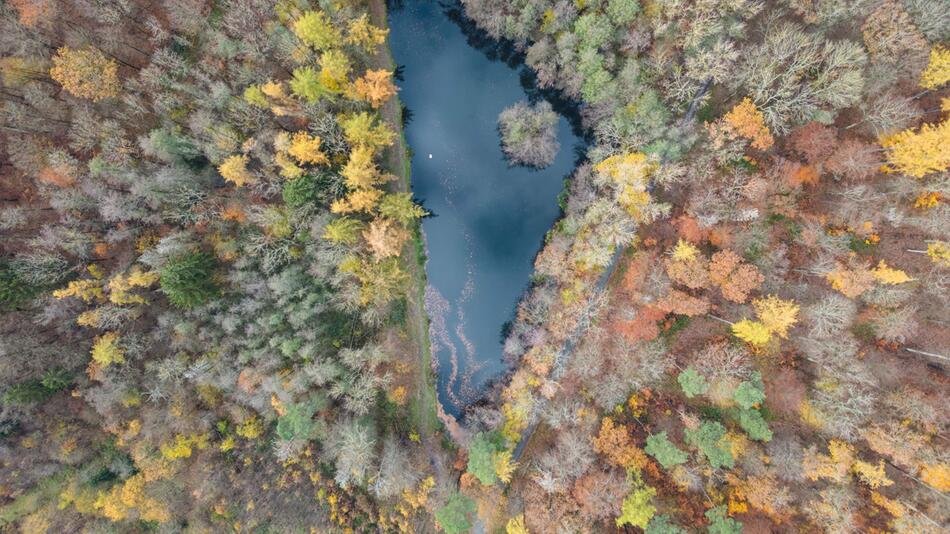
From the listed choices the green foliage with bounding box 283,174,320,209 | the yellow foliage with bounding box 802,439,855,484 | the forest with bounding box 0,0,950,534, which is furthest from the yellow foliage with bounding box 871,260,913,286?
the green foliage with bounding box 283,174,320,209

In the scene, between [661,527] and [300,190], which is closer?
[300,190]

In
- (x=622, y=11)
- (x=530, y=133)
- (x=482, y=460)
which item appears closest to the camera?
(x=622, y=11)

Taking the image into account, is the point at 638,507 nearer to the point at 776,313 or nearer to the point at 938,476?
the point at 776,313

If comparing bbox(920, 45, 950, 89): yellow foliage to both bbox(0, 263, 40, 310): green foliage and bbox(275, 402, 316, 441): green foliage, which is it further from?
bbox(0, 263, 40, 310): green foliage

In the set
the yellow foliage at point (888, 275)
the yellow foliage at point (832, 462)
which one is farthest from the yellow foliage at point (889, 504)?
the yellow foliage at point (888, 275)

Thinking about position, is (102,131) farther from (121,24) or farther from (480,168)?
(480,168)

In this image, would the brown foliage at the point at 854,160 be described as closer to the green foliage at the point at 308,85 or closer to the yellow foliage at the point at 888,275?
the yellow foliage at the point at 888,275

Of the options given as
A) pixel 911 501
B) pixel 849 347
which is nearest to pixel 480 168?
pixel 849 347

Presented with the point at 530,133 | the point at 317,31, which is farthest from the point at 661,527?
the point at 317,31
